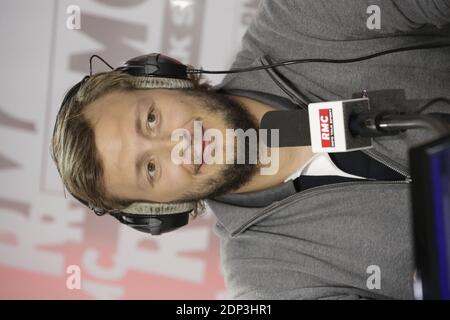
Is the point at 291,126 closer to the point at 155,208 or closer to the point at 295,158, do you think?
the point at 295,158

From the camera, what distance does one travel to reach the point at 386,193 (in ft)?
2.84

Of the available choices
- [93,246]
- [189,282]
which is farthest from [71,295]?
[189,282]

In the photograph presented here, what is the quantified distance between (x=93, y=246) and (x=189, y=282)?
29cm

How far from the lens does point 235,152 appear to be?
3.14 feet

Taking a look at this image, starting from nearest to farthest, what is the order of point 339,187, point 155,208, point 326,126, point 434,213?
1. point 434,213
2. point 326,126
3. point 339,187
4. point 155,208

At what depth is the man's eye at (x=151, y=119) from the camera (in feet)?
3.08

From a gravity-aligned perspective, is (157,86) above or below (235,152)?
above

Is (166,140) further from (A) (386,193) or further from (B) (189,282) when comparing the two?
(B) (189,282)

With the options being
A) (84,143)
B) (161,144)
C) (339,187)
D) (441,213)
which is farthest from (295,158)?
(441,213)

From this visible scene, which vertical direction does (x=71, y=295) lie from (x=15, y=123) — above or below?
below

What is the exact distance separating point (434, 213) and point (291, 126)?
30cm

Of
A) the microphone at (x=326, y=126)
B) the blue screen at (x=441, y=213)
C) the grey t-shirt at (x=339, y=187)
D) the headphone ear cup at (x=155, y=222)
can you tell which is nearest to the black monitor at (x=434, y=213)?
the blue screen at (x=441, y=213)

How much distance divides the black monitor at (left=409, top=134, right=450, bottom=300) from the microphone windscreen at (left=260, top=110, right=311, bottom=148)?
26cm
